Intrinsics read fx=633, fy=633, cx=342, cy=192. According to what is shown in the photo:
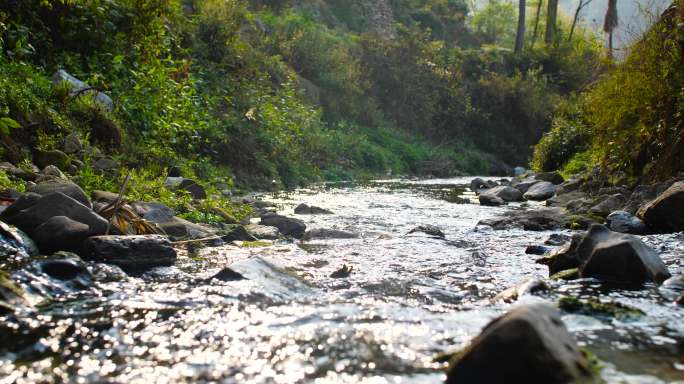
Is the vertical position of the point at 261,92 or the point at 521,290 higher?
the point at 261,92

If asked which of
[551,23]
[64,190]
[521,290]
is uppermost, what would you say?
[551,23]

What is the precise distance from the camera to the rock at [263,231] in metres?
7.12

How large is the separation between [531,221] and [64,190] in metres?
5.66

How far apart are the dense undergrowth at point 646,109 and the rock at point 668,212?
69.1 inches

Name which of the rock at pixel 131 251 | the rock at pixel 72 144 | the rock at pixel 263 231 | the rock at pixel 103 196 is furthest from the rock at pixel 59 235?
the rock at pixel 72 144

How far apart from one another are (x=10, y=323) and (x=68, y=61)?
303 inches

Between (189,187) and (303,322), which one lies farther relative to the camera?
(189,187)

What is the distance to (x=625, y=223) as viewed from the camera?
293 inches

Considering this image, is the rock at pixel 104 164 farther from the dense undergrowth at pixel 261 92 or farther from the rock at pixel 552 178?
the rock at pixel 552 178

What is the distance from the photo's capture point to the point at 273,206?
10422 millimetres

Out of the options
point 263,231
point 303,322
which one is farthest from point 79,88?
point 303,322

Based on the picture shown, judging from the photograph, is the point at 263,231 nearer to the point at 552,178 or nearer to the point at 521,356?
the point at 521,356

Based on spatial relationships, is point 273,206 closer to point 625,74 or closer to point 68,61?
point 68,61

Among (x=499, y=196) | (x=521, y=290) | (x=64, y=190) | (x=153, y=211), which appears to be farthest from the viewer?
(x=499, y=196)
